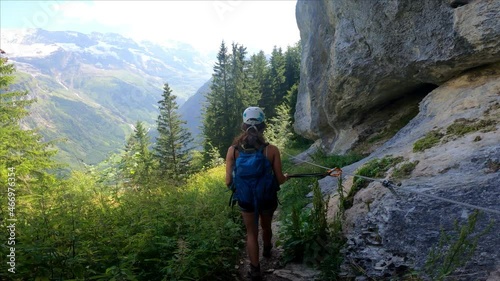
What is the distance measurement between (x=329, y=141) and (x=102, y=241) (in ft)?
47.5

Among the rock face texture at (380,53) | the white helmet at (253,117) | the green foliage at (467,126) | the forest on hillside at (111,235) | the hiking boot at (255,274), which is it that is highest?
the rock face texture at (380,53)

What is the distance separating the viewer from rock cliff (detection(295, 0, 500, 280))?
4.05m

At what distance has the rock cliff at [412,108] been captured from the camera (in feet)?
13.3

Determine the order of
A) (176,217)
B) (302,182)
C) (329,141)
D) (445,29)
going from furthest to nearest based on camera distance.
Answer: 1. (329,141)
2. (302,182)
3. (445,29)
4. (176,217)

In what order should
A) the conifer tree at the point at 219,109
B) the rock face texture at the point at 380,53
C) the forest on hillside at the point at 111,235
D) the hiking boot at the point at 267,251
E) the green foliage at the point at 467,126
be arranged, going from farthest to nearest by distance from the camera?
the conifer tree at the point at 219,109, the rock face texture at the point at 380,53, the hiking boot at the point at 267,251, the green foliage at the point at 467,126, the forest on hillside at the point at 111,235

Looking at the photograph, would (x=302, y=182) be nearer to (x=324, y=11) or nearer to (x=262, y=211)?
(x=262, y=211)

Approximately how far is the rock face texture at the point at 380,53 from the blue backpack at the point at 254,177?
5865 mm

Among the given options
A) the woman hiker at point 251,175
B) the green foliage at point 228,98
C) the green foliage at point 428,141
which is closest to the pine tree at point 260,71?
the green foliage at point 228,98

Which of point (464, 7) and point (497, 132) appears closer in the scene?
point (497, 132)

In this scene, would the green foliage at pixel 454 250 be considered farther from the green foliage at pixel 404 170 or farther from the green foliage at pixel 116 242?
the green foliage at pixel 116 242

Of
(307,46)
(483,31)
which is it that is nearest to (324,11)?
(307,46)

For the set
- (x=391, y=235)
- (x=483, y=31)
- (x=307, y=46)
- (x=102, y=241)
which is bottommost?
(x=391, y=235)

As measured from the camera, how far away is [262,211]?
5.05m

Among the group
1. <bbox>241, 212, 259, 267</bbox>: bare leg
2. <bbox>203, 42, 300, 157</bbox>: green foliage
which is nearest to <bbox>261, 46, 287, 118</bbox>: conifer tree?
<bbox>203, 42, 300, 157</bbox>: green foliage
